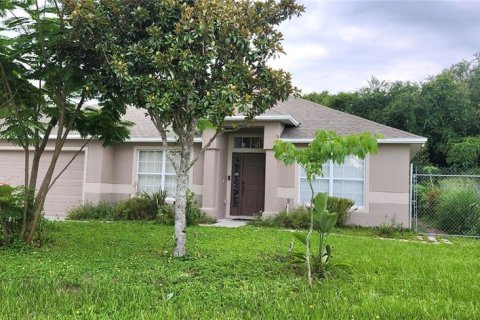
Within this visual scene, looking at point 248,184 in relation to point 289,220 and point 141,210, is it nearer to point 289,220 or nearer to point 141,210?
point 289,220

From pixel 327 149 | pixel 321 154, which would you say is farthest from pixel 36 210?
pixel 327 149

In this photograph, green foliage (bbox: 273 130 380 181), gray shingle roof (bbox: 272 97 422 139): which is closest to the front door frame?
gray shingle roof (bbox: 272 97 422 139)

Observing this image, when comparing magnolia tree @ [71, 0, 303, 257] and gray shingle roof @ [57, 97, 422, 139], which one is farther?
gray shingle roof @ [57, 97, 422, 139]

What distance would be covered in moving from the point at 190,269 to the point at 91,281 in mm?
1430

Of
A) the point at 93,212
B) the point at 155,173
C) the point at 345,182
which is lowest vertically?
the point at 93,212

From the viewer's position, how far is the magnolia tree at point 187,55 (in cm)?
608

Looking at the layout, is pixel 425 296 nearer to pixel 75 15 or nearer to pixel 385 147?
pixel 75 15

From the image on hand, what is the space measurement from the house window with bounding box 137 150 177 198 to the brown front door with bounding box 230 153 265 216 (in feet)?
7.33

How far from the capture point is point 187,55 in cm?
605

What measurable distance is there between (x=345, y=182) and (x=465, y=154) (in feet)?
50.3

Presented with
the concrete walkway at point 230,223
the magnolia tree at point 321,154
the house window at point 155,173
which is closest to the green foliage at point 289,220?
the concrete walkway at point 230,223

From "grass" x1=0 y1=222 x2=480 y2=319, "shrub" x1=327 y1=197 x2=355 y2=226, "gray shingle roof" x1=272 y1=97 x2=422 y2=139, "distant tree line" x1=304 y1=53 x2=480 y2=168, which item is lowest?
"grass" x1=0 y1=222 x2=480 y2=319

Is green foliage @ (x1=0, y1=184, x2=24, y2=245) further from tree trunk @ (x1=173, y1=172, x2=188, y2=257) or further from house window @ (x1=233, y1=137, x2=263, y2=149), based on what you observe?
house window @ (x1=233, y1=137, x2=263, y2=149)

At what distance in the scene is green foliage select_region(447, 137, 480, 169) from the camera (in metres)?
24.1
